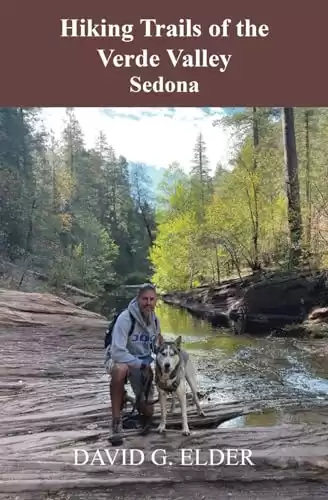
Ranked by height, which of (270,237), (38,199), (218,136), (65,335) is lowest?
(65,335)

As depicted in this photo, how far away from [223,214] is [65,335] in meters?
3.55

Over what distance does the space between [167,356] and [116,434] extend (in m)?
0.75

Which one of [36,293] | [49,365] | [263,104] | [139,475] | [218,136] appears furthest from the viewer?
[36,293]

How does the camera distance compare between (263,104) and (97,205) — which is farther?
(97,205)

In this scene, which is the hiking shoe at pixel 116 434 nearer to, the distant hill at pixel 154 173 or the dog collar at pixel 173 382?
the dog collar at pixel 173 382

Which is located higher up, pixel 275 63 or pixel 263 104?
pixel 275 63

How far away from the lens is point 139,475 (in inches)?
146

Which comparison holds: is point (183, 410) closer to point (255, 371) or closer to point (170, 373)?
point (170, 373)

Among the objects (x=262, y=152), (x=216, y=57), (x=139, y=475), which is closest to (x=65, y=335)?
(x=262, y=152)

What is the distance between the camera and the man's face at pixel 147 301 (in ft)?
13.5

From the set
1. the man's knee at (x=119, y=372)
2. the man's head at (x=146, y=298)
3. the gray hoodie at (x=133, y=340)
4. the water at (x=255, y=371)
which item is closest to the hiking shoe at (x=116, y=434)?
the man's knee at (x=119, y=372)

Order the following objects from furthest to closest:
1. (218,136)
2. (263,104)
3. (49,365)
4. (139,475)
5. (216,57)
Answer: (49,365), (218,136), (263,104), (216,57), (139,475)

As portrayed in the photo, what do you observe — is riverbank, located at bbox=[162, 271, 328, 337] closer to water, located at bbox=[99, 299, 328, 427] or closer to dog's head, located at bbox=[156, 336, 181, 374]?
water, located at bbox=[99, 299, 328, 427]

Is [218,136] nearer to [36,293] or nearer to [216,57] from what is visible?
[216,57]
